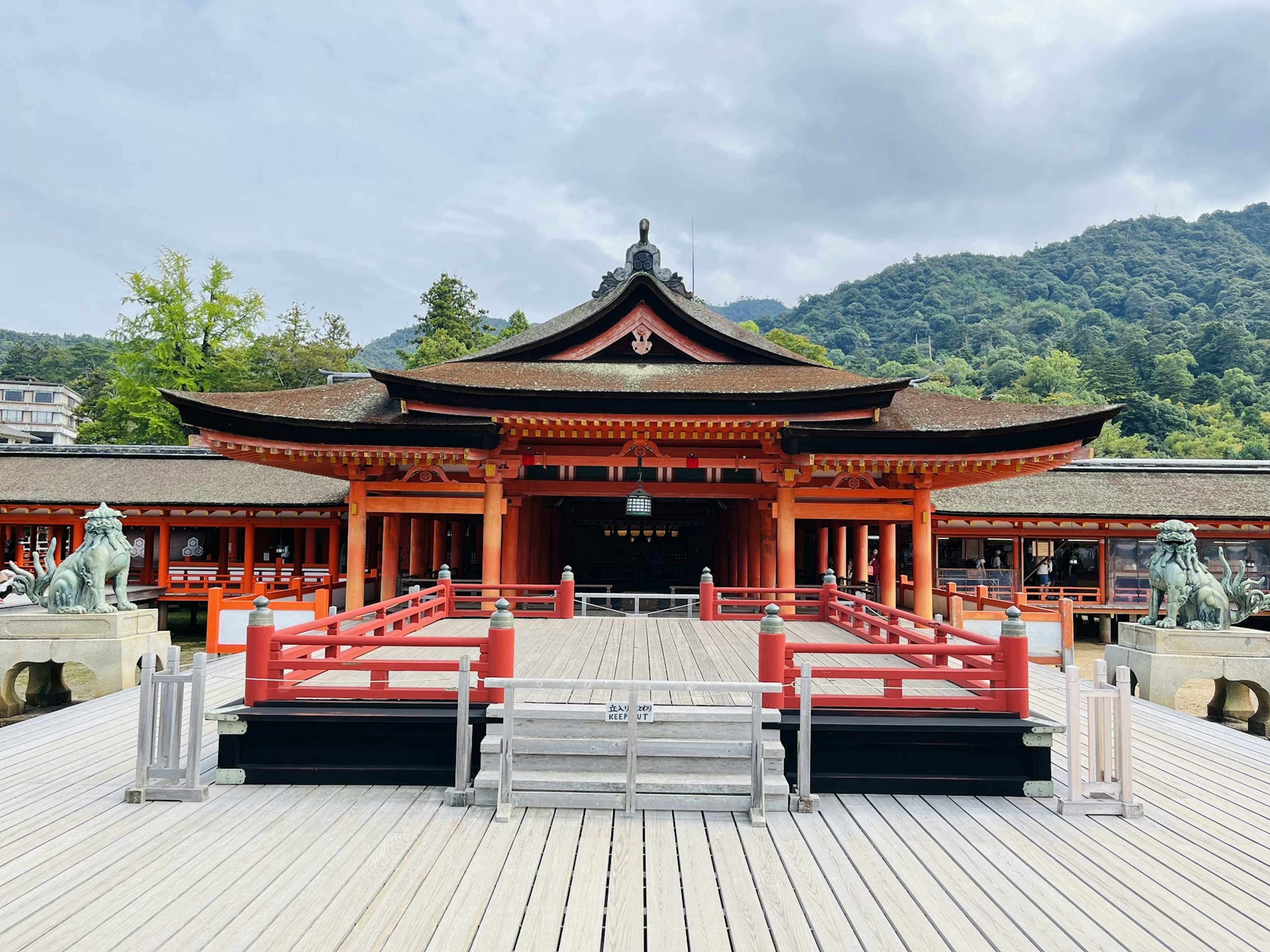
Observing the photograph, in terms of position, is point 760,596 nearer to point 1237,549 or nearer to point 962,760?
point 962,760

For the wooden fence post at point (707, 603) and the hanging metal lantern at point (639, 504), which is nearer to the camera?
the wooden fence post at point (707, 603)

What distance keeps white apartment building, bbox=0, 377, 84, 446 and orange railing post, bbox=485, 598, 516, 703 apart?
10048 cm

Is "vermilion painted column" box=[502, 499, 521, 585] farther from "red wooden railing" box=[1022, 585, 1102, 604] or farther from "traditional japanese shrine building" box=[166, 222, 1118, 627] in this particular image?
"red wooden railing" box=[1022, 585, 1102, 604]

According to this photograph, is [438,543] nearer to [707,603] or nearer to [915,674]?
[707,603]

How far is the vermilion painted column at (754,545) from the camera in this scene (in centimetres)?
1830

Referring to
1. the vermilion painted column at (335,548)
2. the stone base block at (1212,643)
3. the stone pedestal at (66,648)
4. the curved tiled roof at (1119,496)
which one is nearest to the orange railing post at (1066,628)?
the stone base block at (1212,643)

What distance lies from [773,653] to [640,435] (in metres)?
9.21

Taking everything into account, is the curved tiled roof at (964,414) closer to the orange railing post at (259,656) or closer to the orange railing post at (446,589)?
the orange railing post at (446,589)

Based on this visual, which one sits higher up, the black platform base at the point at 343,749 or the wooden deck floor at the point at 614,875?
the black platform base at the point at 343,749

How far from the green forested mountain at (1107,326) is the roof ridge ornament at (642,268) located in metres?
44.0

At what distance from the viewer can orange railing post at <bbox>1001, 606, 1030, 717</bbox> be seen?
738cm

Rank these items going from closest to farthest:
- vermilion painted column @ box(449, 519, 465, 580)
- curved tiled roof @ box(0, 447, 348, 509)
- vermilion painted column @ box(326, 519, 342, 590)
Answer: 1. vermilion painted column @ box(326, 519, 342, 590)
2. curved tiled roof @ box(0, 447, 348, 509)
3. vermilion painted column @ box(449, 519, 465, 580)

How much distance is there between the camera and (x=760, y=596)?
16.0 meters

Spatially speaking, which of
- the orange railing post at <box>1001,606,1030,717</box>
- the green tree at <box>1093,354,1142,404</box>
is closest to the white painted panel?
the orange railing post at <box>1001,606,1030,717</box>
